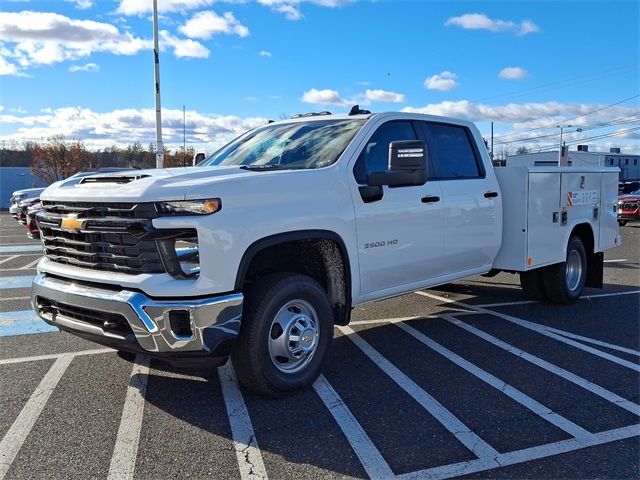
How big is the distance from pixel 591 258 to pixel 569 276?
1.79ft

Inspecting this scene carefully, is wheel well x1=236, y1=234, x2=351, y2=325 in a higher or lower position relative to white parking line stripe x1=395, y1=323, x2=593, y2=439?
higher

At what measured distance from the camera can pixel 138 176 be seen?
12.7 feet

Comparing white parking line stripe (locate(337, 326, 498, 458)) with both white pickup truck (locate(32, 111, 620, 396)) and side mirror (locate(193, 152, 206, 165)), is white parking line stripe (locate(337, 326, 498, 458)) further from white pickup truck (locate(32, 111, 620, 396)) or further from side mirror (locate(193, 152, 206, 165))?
side mirror (locate(193, 152, 206, 165))

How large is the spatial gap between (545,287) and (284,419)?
177 inches

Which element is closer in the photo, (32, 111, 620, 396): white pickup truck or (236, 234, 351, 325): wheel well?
(32, 111, 620, 396): white pickup truck

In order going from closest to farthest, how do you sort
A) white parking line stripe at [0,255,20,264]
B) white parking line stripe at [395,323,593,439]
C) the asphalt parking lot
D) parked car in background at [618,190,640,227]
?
1. the asphalt parking lot
2. white parking line stripe at [395,323,593,439]
3. white parking line stripe at [0,255,20,264]
4. parked car in background at [618,190,640,227]

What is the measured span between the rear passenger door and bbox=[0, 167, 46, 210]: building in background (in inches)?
2003

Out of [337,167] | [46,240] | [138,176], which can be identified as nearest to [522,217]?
[337,167]

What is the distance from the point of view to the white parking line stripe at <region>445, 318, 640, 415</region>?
405 cm

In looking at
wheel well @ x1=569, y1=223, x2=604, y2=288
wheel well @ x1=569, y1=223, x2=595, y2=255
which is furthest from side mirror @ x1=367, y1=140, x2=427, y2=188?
wheel well @ x1=569, y1=223, x2=604, y2=288

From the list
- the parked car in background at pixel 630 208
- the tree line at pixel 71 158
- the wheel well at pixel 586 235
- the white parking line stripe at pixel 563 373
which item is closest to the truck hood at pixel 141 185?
the white parking line stripe at pixel 563 373

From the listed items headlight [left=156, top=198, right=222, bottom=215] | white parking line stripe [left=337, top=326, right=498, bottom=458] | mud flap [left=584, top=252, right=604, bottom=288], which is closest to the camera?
white parking line stripe [left=337, top=326, right=498, bottom=458]

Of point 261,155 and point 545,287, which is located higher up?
point 261,155

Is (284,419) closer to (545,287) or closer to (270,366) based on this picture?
(270,366)
